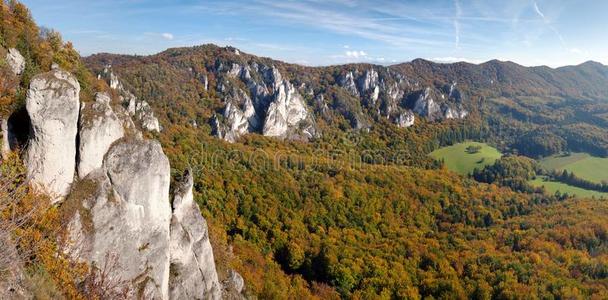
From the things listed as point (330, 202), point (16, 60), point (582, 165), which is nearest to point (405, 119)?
point (582, 165)

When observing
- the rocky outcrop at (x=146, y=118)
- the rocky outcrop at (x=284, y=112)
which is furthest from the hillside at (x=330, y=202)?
the rocky outcrop at (x=146, y=118)

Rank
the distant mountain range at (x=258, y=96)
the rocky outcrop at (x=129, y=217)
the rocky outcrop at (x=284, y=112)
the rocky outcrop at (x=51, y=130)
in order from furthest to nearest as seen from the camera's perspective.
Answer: the rocky outcrop at (x=284, y=112), the distant mountain range at (x=258, y=96), the rocky outcrop at (x=129, y=217), the rocky outcrop at (x=51, y=130)

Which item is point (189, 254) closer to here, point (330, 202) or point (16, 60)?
point (16, 60)

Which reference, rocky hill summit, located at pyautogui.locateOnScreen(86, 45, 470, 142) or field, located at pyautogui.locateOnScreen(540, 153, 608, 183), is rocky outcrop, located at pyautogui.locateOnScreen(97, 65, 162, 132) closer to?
rocky hill summit, located at pyautogui.locateOnScreen(86, 45, 470, 142)

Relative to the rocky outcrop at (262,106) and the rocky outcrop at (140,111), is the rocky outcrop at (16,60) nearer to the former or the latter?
the rocky outcrop at (140,111)

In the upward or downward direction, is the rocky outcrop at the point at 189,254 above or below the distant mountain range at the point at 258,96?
below
